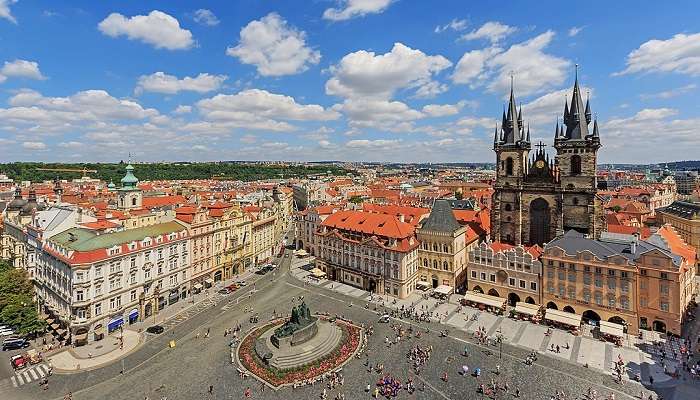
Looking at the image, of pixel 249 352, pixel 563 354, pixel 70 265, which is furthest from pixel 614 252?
pixel 70 265

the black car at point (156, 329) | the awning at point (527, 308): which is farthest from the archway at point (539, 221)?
the black car at point (156, 329)

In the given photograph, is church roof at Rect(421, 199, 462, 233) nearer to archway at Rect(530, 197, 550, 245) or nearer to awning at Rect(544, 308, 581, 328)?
archway at Rect(530, 197, 550, 245)

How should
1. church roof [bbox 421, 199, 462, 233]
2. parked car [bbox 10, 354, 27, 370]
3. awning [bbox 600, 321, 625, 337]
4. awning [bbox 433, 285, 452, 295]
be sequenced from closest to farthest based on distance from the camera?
parked car [bbox 10, 354, 27, 370] < awning [bbox 600, 321, 625, 337] < awning [bbox 433, 285, 452, 295] < church roof [bbox 421, 199, 462, 233]

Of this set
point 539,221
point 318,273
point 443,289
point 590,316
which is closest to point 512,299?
point 590,316

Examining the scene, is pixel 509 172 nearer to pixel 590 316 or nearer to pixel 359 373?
pixel 590 316

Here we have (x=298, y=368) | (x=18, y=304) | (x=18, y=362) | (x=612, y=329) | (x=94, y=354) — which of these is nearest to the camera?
(x=298, y=368)

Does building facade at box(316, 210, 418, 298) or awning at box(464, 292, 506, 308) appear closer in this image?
awning at box(464, 292, 506, 308)

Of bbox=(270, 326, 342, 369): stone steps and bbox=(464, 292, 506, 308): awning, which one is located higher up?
bbox=(464, 292, 506, 308): awning

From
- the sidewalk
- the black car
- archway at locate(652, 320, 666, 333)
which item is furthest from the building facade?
the sidewalk
